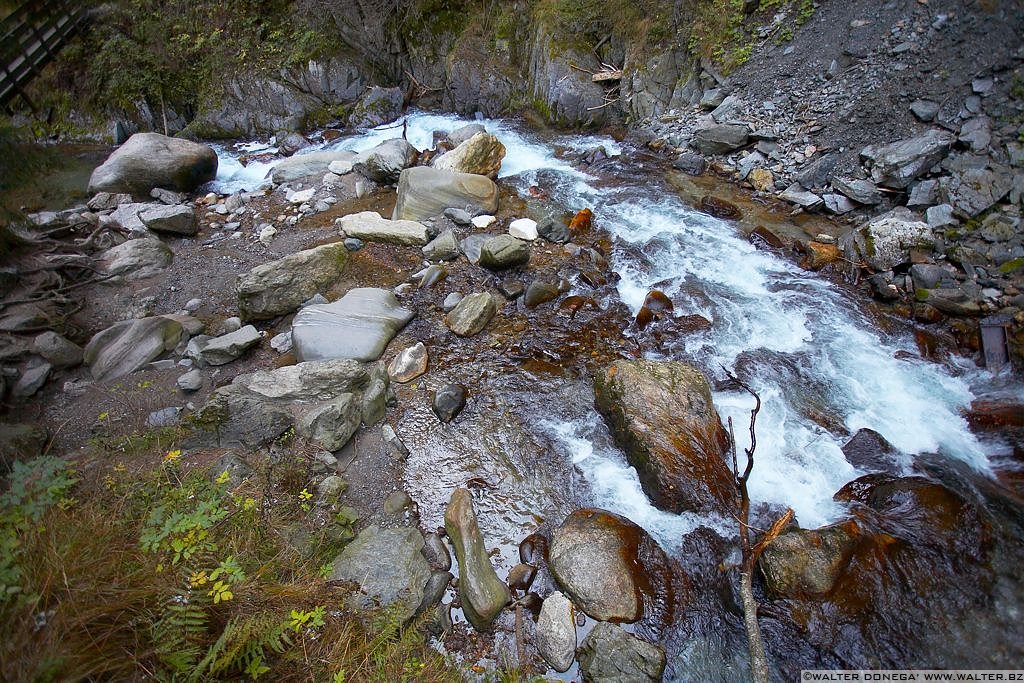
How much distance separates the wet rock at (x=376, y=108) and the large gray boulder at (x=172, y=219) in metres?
6.37

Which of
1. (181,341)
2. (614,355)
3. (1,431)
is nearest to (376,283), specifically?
(181,341)

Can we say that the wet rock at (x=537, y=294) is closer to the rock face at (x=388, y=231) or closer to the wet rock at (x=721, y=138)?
the rock face at (x=388, y=231)

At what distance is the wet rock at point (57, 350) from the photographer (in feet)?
17.8

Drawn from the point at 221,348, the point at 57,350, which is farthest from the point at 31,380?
the point at 221,348

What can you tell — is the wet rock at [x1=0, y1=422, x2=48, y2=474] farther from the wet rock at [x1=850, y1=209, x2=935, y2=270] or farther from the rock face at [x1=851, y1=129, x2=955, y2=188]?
the rock face at [x1=851, y1=129, x2=955, y2=188]

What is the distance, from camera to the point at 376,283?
22.9 feet

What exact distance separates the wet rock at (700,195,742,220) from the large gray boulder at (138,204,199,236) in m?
9.23

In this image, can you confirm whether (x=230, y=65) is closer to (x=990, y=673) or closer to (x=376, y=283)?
(x=376, y=283)

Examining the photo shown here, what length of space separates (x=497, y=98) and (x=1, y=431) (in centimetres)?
1237

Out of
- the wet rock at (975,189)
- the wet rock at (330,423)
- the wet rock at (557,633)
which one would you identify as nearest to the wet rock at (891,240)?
the wet rock at (975,189)

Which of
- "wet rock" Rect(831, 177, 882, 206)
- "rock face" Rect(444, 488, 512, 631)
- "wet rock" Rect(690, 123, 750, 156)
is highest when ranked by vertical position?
"wet rock" Rect(690, 123, 750, 156)

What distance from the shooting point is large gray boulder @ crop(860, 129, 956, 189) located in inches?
265

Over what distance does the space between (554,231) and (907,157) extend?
532 centimetres

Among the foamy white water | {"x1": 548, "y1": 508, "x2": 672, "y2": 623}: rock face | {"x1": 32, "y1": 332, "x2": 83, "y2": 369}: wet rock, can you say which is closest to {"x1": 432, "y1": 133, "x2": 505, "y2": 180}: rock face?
Result: the foamy white water
